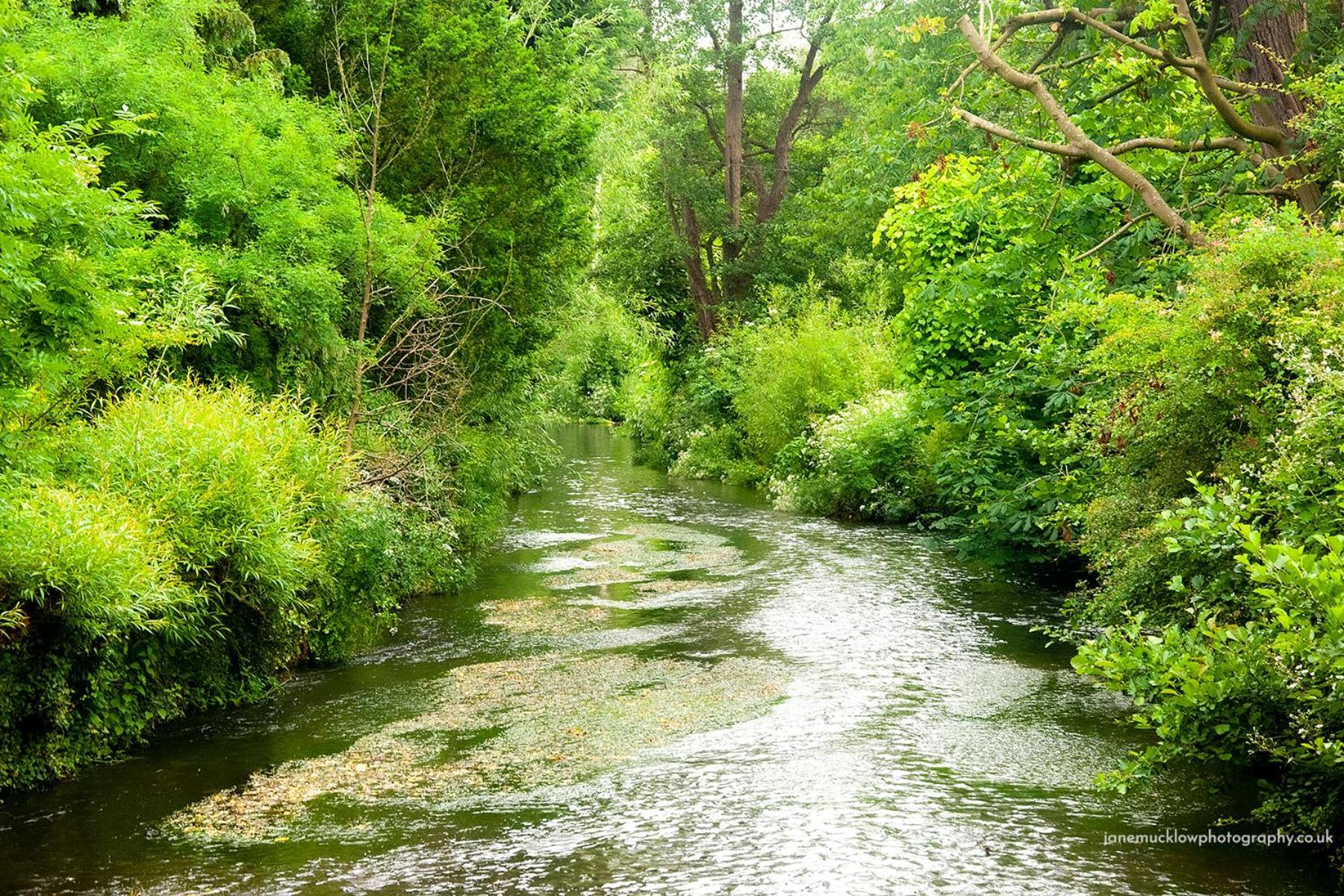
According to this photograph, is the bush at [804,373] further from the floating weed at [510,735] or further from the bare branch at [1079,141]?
the floating weed at [510,735]

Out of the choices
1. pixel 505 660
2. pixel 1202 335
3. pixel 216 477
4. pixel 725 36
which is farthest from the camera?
pixel 725 36

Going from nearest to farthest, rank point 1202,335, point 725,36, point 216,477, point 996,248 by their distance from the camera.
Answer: point 1202,335 → point 216,477 → point 996,248 → point 725,36

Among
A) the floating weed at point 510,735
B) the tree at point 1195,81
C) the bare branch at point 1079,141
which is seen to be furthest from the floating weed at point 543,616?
the bare branch at point 1079,141

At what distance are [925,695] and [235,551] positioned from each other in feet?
20.3

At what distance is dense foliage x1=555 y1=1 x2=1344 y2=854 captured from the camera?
21.3 feet

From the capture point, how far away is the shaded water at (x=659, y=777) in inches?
261

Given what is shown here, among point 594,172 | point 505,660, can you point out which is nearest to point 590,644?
point 505,660

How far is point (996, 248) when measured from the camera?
57.2 feet

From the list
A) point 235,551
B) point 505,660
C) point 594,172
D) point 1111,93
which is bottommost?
point 505,660

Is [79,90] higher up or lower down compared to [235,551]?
higher up

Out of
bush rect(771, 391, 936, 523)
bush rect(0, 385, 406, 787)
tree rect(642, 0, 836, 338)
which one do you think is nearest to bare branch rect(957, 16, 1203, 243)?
bush rect(0, 385, 406, 787)

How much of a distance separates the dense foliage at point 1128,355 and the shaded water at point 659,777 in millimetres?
828

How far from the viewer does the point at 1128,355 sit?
955cm

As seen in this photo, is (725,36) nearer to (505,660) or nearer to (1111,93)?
(1111,93)
